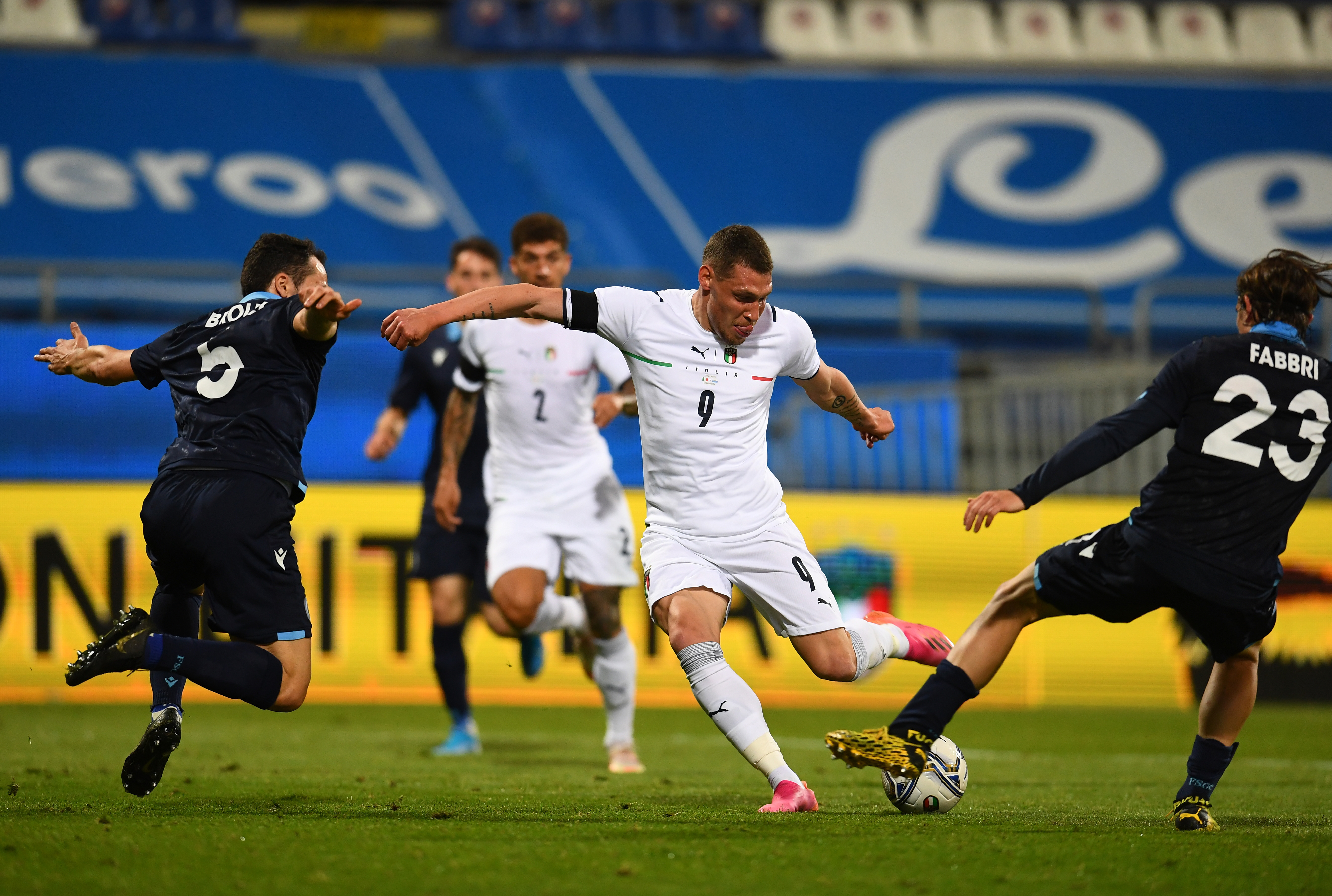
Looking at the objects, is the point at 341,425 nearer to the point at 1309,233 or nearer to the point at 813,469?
the point at 813,469

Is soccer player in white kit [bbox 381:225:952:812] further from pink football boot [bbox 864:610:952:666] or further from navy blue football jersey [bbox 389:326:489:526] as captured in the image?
navy blue football jersey [bbox 389:326:489:526]

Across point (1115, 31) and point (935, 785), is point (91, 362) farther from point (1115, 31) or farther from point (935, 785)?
point (1115, 31)

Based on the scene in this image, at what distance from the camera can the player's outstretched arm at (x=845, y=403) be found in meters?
5.59

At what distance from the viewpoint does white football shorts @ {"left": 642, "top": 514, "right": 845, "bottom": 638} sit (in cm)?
529

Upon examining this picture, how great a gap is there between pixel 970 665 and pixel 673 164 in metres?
13.3

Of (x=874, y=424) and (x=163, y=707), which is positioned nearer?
(x=163, y=707)

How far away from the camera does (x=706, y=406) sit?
5355 millimetres

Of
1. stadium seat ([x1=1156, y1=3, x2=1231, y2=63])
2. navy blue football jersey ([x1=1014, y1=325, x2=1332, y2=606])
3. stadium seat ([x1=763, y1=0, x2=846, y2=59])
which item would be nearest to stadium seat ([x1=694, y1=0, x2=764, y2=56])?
stadium seat ([x1=763, y1=0, x2=846, y2=59])

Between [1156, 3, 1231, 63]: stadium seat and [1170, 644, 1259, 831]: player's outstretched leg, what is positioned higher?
[1156, 3, 1231, 63]: stadium seat

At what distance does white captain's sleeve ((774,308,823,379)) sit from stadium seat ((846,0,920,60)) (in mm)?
14232

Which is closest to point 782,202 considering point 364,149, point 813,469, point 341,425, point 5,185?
point 364,149

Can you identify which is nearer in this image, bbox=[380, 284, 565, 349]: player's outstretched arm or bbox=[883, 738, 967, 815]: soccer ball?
bbox=[380, 284, 565, 349]: player's outstretched arm

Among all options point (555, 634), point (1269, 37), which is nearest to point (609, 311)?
point (555, 634)

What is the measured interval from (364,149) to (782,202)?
5.16 meters
